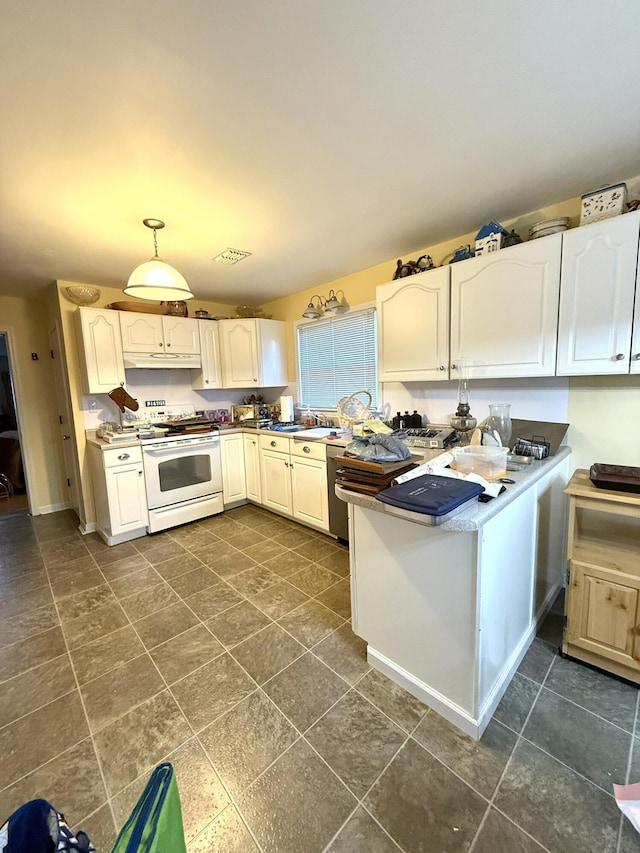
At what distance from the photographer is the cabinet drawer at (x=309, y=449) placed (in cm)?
290

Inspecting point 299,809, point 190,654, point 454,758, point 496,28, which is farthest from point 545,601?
point 496,28

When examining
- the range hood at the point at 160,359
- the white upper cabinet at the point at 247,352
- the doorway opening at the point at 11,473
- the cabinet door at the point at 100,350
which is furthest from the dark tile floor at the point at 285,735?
the doorway opening at the point at 11,473

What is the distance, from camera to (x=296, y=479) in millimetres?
3219

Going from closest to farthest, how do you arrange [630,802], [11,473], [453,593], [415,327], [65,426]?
[630,802] → [453,593] → [415,327] → [65,426] → [11,473]

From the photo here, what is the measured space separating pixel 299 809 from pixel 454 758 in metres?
0.57

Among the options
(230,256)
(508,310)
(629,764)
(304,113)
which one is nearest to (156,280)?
(230,256)

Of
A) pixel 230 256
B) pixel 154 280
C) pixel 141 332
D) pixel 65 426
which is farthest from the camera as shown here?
pixel 65 426

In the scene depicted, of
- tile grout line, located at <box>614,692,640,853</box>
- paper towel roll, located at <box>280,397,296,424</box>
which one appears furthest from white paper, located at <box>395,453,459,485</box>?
paper towel roll, located at <box>280,397,296,424</box>

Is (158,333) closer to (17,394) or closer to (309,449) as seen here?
(17,394)

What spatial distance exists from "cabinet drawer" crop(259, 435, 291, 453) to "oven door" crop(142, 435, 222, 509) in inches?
19.0

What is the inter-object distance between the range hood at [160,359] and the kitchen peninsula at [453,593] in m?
2.74

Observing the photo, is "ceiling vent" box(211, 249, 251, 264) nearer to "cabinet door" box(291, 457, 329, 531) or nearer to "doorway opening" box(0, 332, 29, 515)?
"cabinet door" box(291, 457, 329, 531)

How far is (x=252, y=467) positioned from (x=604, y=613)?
9.96 ft

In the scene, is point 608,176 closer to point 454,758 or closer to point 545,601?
point 545,601
